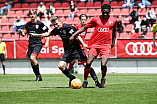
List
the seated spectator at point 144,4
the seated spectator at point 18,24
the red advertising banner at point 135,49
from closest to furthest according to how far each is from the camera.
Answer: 1. the red advertising banner at point 135,49
2. the seated spectator at point 18,24
3. the seated spectator at point 144,4

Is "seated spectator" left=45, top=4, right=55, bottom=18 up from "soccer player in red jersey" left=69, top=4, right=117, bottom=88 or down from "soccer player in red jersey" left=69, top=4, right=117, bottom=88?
down

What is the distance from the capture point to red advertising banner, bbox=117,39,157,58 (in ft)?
65.3

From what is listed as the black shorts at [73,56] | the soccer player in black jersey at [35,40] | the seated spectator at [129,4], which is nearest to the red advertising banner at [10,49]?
the soccer player in black jersey at [35,40]

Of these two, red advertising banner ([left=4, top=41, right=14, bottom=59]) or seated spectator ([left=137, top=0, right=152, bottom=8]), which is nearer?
red advertising banner ([left=4, top=41, right=14, bottom=59])

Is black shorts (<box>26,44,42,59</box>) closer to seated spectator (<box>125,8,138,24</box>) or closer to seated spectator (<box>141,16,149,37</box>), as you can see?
seated spectator (<box>141,16,149,37</box>)

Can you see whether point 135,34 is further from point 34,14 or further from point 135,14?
point 34,14

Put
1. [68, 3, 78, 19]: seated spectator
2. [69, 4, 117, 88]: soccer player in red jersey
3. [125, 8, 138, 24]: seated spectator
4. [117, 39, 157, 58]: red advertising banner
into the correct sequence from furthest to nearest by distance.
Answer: [68, 3, 78, 19]: seated spectator < [125, 8, 138, 24]: seated spectator < [117, 39, 157, 58]: red advertising banner < [69, 4, 117, 88]: soccer player in red jersey

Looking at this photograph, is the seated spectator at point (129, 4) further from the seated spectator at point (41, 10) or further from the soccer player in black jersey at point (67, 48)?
the soccer player in black jersey at point (67, 48)

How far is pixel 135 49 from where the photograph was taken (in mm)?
20141

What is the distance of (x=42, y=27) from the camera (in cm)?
1374

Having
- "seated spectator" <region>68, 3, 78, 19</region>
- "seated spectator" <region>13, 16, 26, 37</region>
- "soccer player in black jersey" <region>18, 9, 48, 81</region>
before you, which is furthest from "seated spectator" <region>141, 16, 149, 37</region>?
"soccer player in black jersey" <region>18, 9, 48, 81</region>

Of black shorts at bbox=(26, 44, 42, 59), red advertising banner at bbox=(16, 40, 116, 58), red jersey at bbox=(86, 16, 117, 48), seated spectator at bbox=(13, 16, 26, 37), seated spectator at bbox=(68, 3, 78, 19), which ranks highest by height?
red jersey at bbox=(86, 16, 117, 48)

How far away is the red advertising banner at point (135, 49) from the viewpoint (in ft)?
65.3

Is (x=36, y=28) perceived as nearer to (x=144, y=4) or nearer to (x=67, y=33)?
(x=67, y=33)
